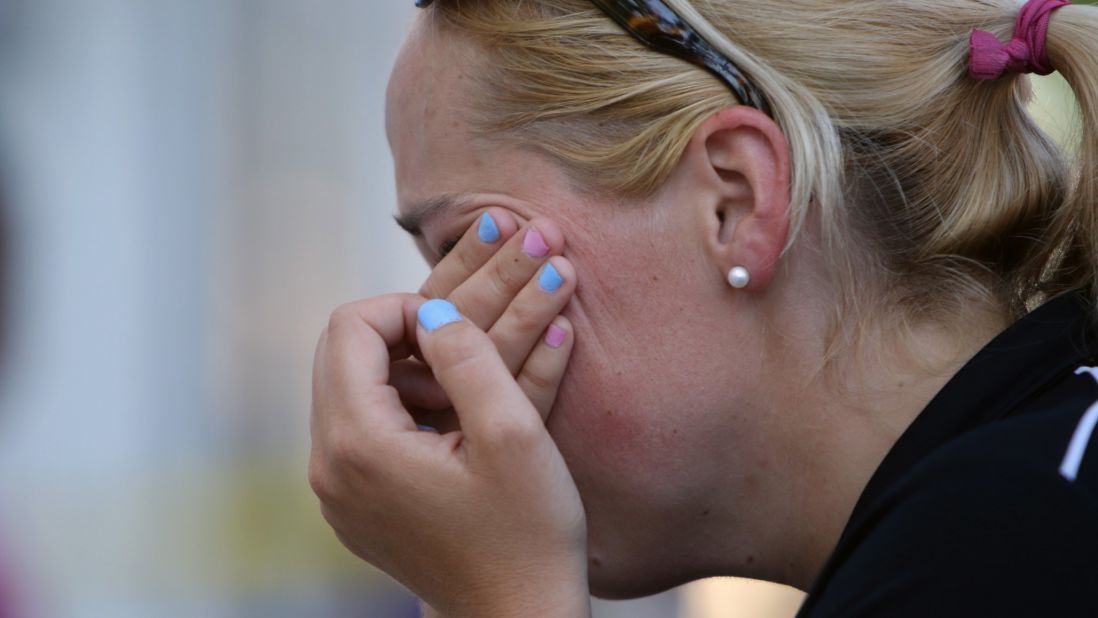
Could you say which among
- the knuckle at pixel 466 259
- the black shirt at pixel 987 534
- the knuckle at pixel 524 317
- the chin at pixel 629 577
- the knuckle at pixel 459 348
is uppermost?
the knuckle at pixel 466 259

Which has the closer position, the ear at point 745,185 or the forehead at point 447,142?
the ear at point 745,185

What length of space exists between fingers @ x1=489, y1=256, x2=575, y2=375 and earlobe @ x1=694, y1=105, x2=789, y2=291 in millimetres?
219

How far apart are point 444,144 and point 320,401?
439 mm

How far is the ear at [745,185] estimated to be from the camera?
1.59m

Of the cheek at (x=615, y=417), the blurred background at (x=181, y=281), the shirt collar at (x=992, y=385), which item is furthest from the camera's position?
the blurred background at (x=181, y=281)

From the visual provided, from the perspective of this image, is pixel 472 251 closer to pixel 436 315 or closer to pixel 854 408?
pixel 436 315

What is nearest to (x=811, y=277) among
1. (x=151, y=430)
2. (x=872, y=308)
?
(x=872, y=308)

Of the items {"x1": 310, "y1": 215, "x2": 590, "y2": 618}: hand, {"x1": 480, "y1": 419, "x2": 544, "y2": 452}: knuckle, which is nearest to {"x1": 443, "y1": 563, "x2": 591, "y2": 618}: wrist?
{"x1": 310, "y1": 215, "x2": 590, "y2": 618}: hand

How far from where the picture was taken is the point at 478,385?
5.22ft

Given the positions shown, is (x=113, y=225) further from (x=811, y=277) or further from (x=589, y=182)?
(x=811, y=277)

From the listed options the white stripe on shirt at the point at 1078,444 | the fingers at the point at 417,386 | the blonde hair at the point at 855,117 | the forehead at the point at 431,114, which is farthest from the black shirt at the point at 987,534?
the forehead at the point at 431,114

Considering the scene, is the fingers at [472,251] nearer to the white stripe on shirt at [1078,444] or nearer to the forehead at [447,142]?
the forehead at [447,142]

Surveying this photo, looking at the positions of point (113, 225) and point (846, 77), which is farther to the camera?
point (113, 225)

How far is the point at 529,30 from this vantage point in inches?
66.7
